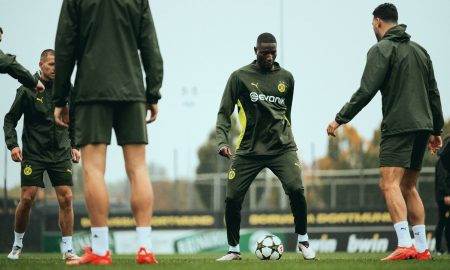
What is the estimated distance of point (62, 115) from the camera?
23.9 feet

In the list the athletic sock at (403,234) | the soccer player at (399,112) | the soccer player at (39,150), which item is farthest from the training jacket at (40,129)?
the athletic sock at (403,234)

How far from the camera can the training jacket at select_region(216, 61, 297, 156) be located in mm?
9664

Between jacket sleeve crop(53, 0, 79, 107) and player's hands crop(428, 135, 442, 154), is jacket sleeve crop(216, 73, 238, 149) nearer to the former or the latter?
player's hands crop(428, 135, 442, 154)

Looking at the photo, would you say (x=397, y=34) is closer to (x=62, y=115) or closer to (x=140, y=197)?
(x=140, y=197)

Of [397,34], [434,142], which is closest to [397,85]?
[397,34]

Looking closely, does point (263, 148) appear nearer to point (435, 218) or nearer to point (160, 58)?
point (160, 58)

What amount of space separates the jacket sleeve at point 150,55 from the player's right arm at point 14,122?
3.79 m

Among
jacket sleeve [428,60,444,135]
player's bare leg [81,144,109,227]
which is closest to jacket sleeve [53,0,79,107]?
player's bare leg [81,144,109,227]

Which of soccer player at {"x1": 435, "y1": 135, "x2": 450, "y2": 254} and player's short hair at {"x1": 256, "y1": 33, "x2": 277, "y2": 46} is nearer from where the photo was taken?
player's short hair at {"x1": 256, "y1": 33, "x2": 277, "y2": 46}

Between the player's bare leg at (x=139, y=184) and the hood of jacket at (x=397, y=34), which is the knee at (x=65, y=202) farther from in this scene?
the hood of jacket at (x=397, y=34)

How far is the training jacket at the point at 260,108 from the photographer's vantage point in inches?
380

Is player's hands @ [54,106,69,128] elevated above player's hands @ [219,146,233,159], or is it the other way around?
player's hands @ [54,106,69,128]

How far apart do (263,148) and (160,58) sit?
2806mm

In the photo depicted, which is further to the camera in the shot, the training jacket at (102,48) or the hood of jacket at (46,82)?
the hood of jacket at (46,82)
